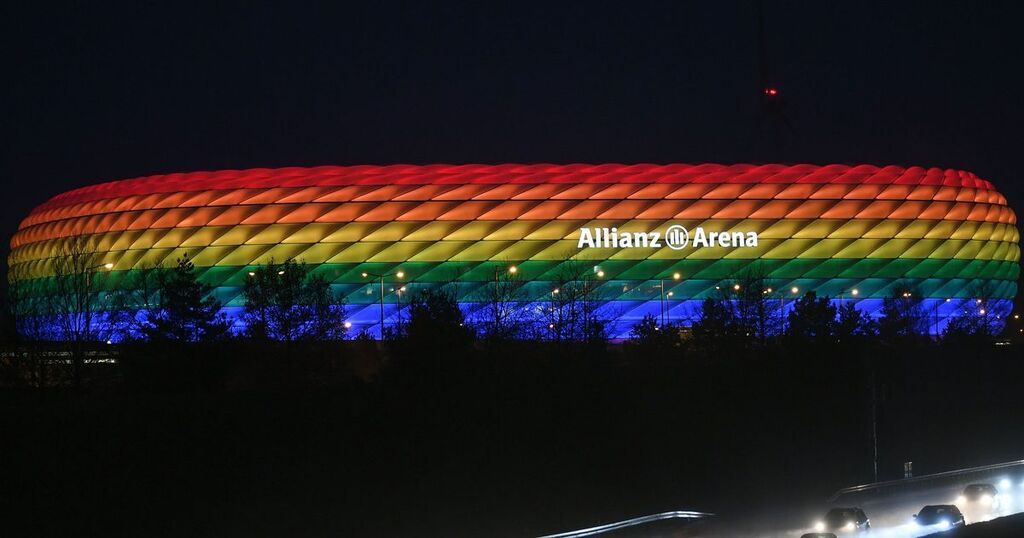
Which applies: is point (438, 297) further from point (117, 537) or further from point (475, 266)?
point (475, 266)

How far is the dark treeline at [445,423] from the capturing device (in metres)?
21.0

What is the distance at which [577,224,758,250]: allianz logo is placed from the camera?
6562 centimetres

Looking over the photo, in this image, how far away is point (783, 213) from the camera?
67812mm

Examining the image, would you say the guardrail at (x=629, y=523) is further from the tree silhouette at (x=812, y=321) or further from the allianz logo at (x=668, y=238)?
the allianz logo at (x=668, y=238)

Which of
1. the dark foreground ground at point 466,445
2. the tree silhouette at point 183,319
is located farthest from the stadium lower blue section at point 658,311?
the dark foreground ground at point 466,445

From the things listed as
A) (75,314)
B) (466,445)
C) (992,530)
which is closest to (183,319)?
(75,314)

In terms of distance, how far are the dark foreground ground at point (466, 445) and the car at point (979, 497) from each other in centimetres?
458

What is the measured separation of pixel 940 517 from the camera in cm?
1975

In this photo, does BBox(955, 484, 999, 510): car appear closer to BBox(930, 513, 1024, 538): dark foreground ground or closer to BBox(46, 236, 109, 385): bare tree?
BBox(930, 513, 1024, 538): dark foreground ground

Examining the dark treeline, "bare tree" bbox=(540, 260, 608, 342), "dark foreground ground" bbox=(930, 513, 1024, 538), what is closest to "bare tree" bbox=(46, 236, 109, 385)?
the dark treeline

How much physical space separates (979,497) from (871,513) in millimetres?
2537

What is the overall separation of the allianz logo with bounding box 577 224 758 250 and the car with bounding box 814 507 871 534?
4582 centimetres

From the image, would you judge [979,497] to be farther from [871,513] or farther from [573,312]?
[573,312]

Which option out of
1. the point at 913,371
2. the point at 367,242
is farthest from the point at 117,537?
the point at 367,242
